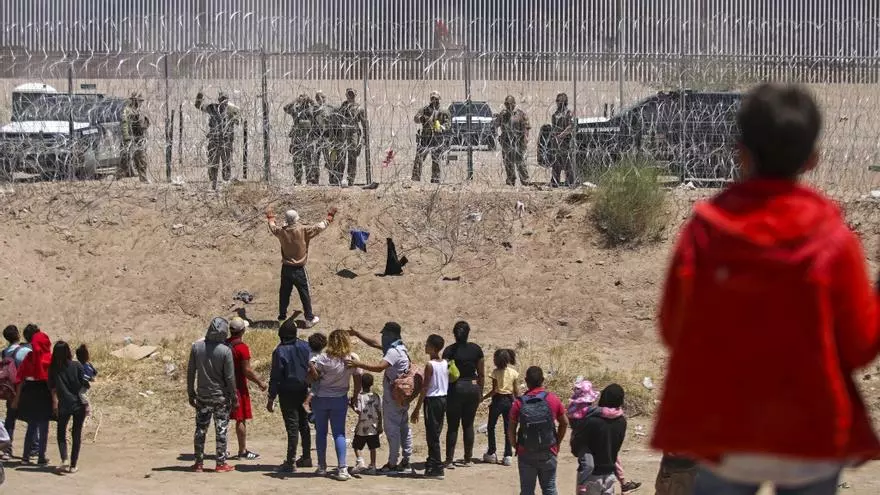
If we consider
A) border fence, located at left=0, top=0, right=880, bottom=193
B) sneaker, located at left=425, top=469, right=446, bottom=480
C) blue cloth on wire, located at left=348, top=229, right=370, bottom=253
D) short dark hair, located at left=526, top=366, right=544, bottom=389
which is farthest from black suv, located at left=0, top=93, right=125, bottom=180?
short dark hair, located at left=526, top=366, right=544, bottom=389

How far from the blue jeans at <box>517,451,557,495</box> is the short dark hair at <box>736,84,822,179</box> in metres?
6.57

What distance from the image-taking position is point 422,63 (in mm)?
20000

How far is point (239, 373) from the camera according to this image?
1195 centimetres

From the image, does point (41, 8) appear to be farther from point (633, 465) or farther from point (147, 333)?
point (633, 465)

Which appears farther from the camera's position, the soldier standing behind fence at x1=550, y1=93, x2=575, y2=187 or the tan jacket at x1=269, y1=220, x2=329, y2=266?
the soldier standing behind fence at x1=550, y1=93, x2=575, y2=187

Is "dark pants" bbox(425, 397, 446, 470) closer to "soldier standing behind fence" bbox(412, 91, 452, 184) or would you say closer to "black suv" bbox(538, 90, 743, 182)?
"soldier standing behind fence" bbox(412, 91, 452, 184)

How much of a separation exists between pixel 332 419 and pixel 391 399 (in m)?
0.52

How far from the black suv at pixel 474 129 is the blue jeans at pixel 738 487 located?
1627cm

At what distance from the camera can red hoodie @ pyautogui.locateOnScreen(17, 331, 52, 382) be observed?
11.7m

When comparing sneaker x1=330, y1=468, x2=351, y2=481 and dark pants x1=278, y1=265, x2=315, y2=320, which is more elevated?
dark pants x1=278, y1=265, x2=315, y2=320

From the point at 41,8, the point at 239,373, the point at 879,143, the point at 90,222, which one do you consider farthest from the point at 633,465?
the point at 41,8

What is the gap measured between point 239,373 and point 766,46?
11950mm

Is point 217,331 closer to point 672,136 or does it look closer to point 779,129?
point 779,129

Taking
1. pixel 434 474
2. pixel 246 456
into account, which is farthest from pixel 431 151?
pixel 434 474
